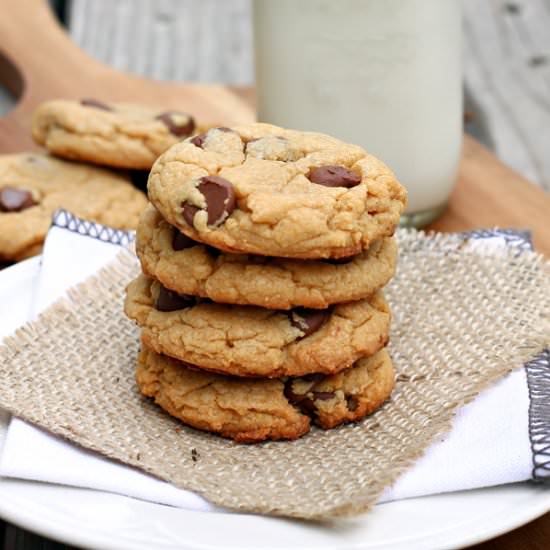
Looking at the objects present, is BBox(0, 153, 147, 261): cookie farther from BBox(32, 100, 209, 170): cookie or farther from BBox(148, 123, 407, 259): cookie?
BBox(148, 123, 407, 259): cookie

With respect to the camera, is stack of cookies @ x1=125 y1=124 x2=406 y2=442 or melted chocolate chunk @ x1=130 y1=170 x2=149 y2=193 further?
melted chocolate chunk @ x1=130 y1=170 x2=149 y2=193

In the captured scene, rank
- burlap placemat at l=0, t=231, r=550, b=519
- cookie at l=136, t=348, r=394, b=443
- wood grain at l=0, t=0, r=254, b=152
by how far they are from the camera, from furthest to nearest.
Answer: wood grain at l=0, t=0, r=254, b=152, cookie at l=136, t=348, r=394, b=443, burlap placemat at l=0, t=231, r=550, b=519

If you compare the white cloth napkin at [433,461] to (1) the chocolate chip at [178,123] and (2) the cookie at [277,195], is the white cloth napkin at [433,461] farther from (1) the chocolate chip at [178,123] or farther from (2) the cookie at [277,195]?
(1) the chocolate chip at [178,123]

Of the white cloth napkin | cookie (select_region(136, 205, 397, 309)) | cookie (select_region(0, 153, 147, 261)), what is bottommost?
cookie (select_region(0, 153, 147, 261))

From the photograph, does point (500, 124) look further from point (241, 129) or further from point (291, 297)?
point (291, 297)

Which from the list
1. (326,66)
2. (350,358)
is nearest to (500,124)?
(326,66)

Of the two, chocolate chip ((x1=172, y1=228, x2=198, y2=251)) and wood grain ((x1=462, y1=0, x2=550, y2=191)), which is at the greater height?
chocolate chip ((x1=172, y1=228, x2=198, y2=251))

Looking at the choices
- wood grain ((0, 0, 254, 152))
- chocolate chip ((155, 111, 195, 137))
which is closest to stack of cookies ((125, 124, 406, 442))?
chocolate chip ((155, 111, 195, 137))

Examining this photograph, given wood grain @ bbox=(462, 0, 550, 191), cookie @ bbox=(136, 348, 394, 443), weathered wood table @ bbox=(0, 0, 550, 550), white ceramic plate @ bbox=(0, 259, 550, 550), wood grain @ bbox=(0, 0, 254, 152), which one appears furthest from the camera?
wood grain @ bbox=(462, 0, 550, 191)
